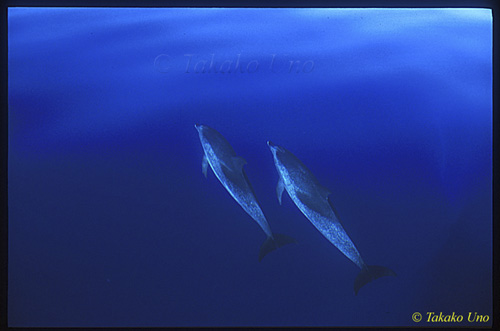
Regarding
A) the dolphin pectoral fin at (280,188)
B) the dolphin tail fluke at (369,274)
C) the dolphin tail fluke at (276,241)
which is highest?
the dolphin pectoral fin at (280,188)

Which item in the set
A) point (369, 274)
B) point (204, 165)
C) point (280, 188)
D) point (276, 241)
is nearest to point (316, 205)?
point (280, 188)

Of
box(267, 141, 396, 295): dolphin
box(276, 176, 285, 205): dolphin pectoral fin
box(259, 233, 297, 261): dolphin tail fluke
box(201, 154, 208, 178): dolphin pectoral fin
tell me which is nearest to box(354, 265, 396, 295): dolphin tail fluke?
box(267, 141, 396, 295): dolphin

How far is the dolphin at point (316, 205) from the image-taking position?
2.11 meters

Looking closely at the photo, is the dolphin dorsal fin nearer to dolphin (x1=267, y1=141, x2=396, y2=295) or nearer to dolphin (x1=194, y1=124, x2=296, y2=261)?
dolphin (x1=194, y1=124, x2=296, y2=261)

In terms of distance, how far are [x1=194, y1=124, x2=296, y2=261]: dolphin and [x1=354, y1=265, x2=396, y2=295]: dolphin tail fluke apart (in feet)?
2.09

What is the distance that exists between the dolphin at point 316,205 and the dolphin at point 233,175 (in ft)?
0.90

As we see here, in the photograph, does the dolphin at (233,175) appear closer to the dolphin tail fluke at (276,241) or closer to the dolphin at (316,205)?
the dolphin tail fluke at (276,241)

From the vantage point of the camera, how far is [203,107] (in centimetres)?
214

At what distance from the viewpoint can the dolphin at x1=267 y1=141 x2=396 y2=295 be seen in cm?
211

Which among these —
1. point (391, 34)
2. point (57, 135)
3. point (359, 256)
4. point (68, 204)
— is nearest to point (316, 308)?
point (359, 256)

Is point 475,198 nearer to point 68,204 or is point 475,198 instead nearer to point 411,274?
point 411,274

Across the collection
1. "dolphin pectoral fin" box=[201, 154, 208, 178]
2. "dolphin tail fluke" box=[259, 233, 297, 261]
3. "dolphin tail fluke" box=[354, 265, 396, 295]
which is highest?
"dolphin pectoral fin" box=[201, 154, 208, 178]

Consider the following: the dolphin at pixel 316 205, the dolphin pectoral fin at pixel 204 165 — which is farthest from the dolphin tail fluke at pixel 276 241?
the dolphin pectoral fin at pixel 204 165

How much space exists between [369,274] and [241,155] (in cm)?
147
